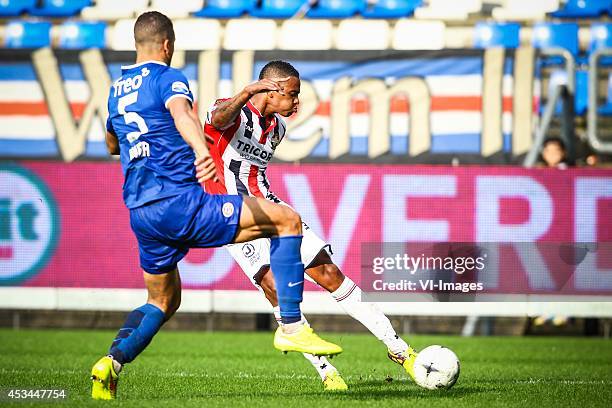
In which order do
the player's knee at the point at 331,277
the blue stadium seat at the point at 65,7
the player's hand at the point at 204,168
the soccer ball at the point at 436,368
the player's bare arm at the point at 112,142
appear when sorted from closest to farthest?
1. the player's hand at the point at 204,168
2. the player's bare arm at the point at 112,142
3. the soccer ball at the point at 436,368
4. the player's knee at the point at 331,277
5. the blue stadium seat at the point at 65,7

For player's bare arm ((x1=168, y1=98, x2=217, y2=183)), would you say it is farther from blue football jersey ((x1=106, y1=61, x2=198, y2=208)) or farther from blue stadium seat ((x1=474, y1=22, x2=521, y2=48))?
A: blue stadium seat ((x1=474, y1=22, x2=521, y2=48))

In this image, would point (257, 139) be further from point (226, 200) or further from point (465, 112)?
point (465, 112)

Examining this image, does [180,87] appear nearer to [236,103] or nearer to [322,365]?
[236,103]

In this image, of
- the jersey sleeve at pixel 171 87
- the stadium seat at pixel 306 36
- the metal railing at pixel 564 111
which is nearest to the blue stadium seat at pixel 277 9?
the stadium seat at pixel 306 36

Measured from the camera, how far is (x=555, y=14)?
684 inches

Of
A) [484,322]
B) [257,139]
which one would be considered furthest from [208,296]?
[257,139]

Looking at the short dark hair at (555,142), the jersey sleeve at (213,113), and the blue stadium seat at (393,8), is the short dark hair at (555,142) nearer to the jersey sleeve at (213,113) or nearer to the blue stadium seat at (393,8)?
the blue stadium seat at (393,8)

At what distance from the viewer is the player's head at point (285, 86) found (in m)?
7.76

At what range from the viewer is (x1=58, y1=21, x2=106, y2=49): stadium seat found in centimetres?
1700

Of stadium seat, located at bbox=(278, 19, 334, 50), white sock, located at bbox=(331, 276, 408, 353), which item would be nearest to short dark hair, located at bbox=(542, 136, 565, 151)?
stadium seat, located at bbox=(278, 19, 334, 50)

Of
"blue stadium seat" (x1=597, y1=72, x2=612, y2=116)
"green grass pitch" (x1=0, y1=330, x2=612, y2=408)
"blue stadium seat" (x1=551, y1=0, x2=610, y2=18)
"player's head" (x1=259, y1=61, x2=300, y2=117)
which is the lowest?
"green grass pitch" (x1=0, y1=330, x2=612, y2=408)

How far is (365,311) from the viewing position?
7812 mm

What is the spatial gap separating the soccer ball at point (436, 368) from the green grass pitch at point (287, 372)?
91 millimetres

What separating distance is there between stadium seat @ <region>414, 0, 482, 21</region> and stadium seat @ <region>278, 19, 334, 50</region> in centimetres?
170
